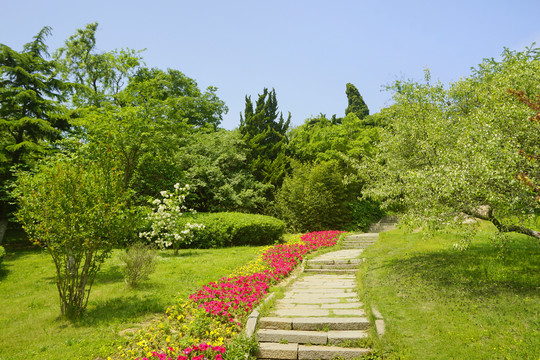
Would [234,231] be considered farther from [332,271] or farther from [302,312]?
[302,312]

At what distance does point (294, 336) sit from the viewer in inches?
228

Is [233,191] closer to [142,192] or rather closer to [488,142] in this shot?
[142,192]

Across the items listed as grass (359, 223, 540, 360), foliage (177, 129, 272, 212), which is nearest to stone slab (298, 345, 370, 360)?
grass (359, 223, 540, 360)

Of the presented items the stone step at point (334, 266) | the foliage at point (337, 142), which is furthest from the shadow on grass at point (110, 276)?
the foliage at point (337, 142)

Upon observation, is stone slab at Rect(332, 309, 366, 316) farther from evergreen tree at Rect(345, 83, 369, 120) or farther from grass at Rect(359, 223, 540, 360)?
evergreen tree at Rect(345, 83, 369, 120)

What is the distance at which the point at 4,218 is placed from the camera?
18328mm

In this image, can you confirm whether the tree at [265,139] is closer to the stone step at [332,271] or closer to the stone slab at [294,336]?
the stone step at [332,271]

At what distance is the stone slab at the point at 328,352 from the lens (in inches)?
205

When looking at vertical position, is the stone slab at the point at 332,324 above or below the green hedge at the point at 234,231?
below

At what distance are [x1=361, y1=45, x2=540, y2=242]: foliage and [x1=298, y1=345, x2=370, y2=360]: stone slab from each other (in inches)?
153

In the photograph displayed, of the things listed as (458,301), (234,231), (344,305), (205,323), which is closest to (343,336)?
(344,305)

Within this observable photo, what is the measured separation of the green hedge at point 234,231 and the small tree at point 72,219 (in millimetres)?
8616

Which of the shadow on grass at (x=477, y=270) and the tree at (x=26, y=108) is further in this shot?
the tree at (x=26, y=108)

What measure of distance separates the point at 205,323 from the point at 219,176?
51.9ft
